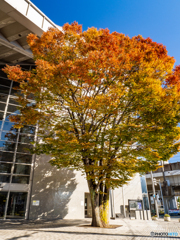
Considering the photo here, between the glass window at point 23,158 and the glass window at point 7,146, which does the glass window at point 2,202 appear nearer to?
the glass window at point 23,158

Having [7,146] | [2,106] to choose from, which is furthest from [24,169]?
[2,106]

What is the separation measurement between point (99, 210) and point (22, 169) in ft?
27.9

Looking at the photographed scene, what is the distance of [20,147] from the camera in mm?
16266

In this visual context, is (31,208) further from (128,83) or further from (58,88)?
(128,83)

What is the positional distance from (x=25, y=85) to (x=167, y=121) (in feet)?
25.5

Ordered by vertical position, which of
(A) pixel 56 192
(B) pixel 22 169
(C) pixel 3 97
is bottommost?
(A) pixel 56 192

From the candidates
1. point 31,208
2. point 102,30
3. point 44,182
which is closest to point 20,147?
point 44,182

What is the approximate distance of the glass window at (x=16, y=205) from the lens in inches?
552

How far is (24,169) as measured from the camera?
15.8 metres

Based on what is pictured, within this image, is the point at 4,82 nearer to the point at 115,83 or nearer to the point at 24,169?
the point at 24,169

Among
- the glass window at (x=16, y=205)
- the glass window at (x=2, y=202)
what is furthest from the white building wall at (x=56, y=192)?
the glass window at (x=2, y=202)

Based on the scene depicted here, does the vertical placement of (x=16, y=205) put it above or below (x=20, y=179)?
below

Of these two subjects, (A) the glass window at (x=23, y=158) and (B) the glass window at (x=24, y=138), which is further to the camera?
(B) the glass window at (x=24, y=138)

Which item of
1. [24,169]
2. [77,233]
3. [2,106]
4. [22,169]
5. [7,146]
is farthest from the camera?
[2,106]
